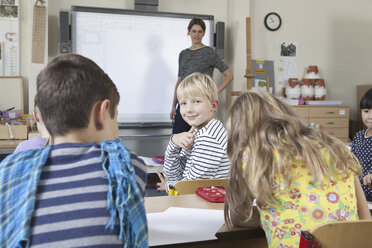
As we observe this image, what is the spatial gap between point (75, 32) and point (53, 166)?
3641mm

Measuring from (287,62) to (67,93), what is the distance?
15.5ft

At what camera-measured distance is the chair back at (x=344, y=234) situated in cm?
85

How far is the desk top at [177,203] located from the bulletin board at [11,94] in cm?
316

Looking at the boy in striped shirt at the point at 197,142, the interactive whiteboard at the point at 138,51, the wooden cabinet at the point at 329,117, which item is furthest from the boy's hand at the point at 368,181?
the interactive whiteboard at the point at 138,51

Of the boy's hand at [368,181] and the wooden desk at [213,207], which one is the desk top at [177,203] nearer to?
the wooden desk at [213,207]

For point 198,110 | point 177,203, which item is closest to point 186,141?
point 198,110

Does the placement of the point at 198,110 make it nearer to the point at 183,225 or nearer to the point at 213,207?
the point at 213,207

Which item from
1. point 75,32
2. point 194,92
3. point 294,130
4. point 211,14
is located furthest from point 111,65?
point 294,130

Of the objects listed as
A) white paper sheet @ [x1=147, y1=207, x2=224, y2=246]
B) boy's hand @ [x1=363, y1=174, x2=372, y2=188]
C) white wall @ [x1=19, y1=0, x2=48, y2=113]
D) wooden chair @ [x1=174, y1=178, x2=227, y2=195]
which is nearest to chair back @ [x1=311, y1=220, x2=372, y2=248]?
white paper sheet @ [x1=147, y1=207, x2=224, y2=246]

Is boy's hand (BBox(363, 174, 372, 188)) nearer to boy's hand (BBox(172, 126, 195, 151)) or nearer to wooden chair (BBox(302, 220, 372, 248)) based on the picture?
boy's hand (BBox(172, 126, 195, 151))

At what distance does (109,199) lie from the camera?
2.36 ft

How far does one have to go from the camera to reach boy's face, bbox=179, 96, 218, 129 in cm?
192

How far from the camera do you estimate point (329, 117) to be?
4.73 meters

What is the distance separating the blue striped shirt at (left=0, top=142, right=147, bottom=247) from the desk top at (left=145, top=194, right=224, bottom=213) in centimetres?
48
